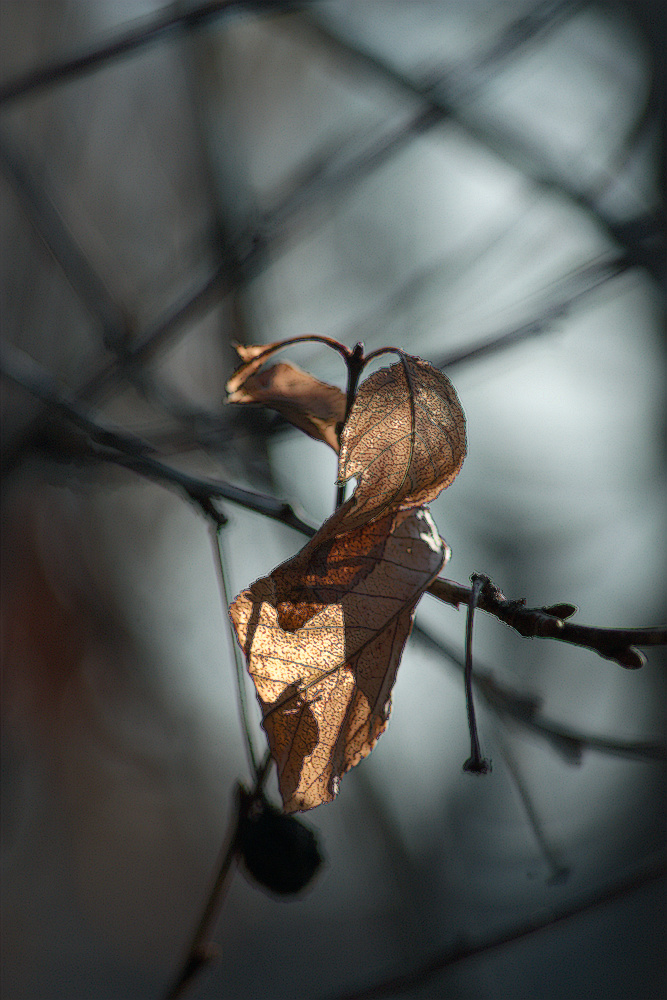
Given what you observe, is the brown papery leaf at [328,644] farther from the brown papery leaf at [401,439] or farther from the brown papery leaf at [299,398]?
the brown papery leaf at [299,398]

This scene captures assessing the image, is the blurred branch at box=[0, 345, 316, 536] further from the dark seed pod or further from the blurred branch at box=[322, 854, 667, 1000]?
the blurred branch at box=[322, 854, 667, 1000]

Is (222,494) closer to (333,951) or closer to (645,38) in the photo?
(645,38)

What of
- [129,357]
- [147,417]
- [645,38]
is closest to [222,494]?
[129,357]

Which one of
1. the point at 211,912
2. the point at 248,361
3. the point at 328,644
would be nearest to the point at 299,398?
the point at 248,361

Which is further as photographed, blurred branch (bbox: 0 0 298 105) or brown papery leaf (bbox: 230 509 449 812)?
blurred branch (bbox: 0 0 298 105)

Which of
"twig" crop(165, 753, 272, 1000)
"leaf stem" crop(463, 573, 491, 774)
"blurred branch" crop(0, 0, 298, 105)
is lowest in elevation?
"twig" crop(165, 753, 272, 1000)

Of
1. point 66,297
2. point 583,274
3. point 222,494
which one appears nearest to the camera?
point 222,494

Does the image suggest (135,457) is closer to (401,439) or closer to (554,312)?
(401,439)

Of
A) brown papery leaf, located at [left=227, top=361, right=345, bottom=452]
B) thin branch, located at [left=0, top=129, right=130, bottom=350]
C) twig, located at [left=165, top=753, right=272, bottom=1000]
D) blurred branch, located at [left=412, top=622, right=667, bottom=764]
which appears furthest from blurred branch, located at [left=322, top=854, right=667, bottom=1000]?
thin branch, located at [left=0, top=129, right=130, bottom=350]
